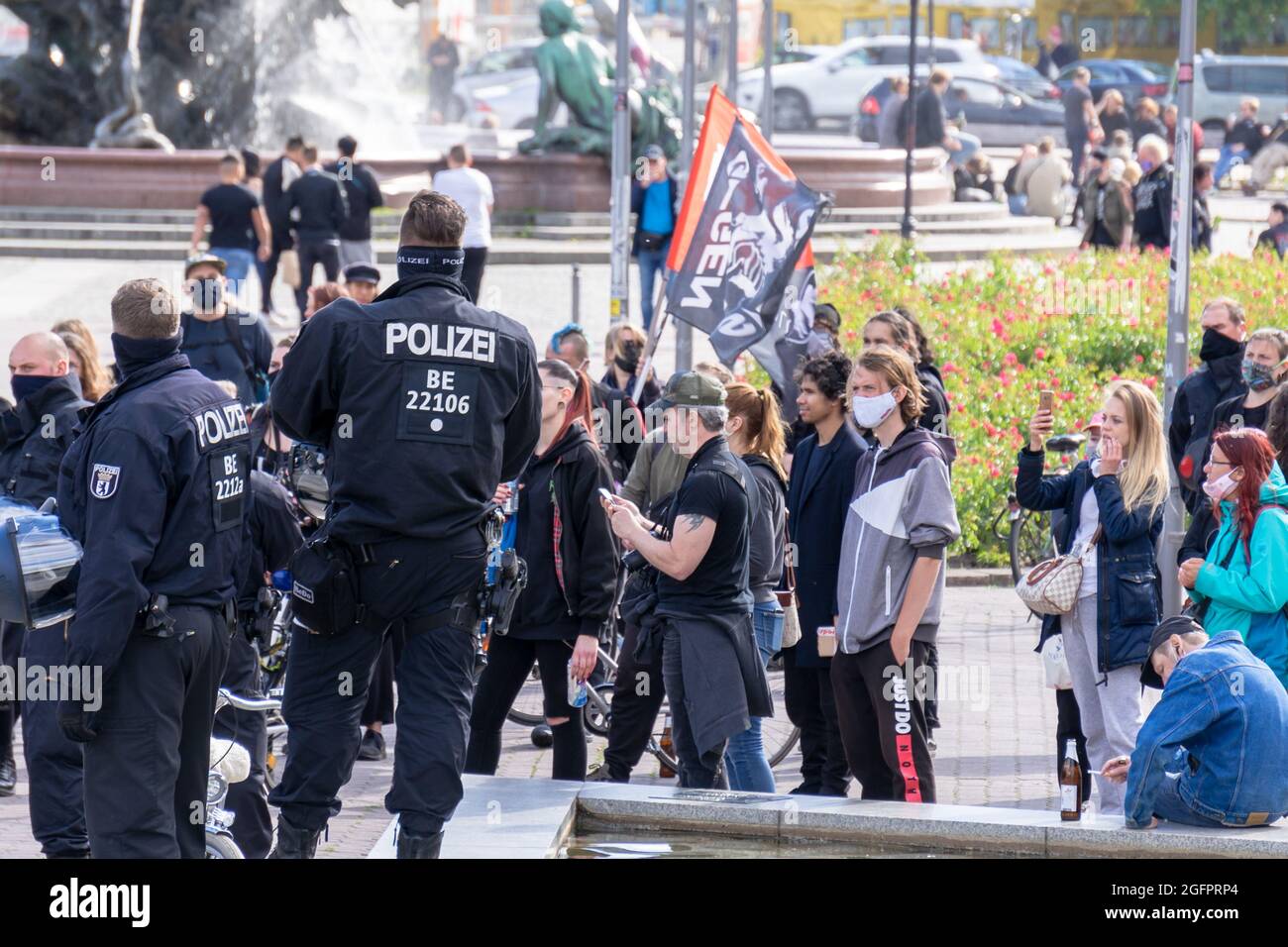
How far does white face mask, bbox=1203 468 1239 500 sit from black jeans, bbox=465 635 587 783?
7.95 feet

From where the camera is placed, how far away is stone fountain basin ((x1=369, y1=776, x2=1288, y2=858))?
6281mm

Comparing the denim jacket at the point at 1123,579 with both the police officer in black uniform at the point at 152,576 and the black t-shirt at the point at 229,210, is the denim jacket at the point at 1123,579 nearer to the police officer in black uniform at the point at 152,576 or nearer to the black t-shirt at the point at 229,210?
the police officer in black uniform at the point at 152,576

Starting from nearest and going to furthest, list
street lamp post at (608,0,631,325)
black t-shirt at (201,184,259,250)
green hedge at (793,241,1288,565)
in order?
1. green hedge at (793,241,1288,565)
2. street lamp post at (608,0,631,325)
3. black t-shirt at (201,184,259,250)

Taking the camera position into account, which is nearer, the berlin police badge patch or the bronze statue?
the berlin police badge patch

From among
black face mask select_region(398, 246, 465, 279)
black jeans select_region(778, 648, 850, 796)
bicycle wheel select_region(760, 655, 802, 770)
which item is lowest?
bicycle wheel select_region(760, 655, 802, 770)

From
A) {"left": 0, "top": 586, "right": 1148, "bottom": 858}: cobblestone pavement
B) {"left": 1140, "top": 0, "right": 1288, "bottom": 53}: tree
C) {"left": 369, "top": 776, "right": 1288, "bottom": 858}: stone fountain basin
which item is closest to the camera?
{"left": 369, "top": 776, "right": 1288, "bottom": 858}: stone fountain basin

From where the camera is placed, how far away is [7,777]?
820cm

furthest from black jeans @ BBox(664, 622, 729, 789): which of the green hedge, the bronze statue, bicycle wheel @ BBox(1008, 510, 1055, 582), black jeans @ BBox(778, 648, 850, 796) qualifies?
the bronze statue

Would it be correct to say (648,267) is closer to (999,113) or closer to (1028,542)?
(1028,542)

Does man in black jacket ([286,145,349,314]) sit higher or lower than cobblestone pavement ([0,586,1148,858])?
higher

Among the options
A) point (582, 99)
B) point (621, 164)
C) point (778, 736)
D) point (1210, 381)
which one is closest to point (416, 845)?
point (778, 736)

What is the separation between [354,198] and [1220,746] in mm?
14145

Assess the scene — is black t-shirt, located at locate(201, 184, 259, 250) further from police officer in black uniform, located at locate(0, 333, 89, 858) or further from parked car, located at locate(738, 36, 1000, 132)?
parked car, located at locate(738, 36, 1000, 132)

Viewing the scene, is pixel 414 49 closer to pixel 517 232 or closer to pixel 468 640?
pixel 517 232
